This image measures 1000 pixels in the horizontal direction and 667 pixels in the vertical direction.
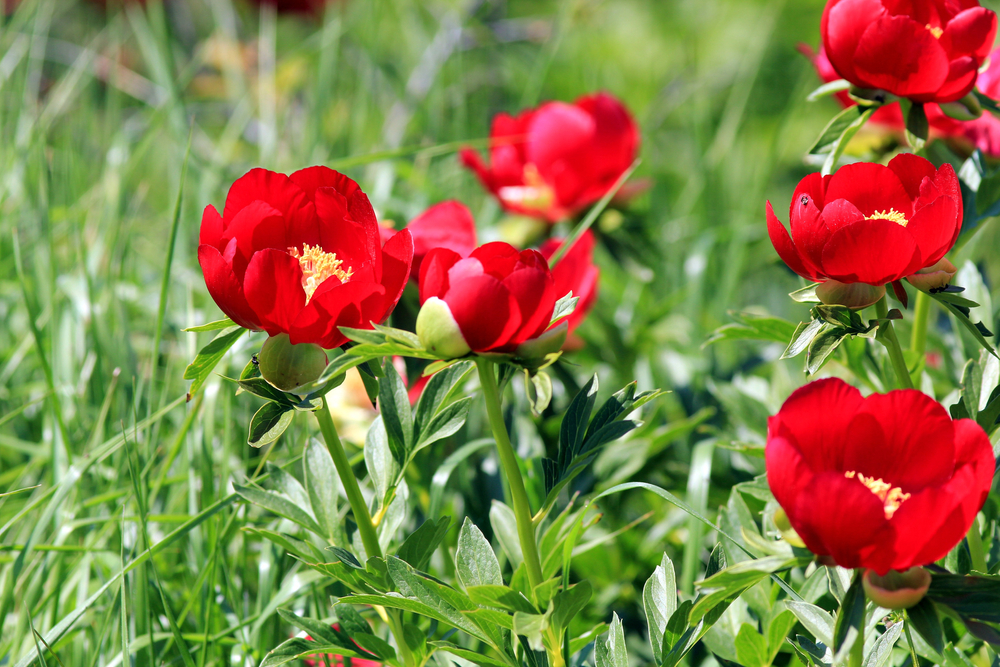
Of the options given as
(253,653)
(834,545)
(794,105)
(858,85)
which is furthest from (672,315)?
(834,545)

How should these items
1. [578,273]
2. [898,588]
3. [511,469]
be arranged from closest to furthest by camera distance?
1. [898,588]
2. [511,469]
3. [578,273]

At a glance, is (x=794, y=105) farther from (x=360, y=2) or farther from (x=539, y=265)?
(x=360, y=2)

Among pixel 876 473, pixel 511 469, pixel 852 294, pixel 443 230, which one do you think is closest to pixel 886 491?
pixel 876 473

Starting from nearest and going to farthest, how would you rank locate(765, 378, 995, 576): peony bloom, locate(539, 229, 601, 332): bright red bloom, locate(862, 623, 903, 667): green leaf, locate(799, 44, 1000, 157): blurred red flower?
locate(765, 378, 995, 576): peony bloom, locate(862, 623, 903, 667): green leaf, locate(799, 44, 1000, 157): blurred red flower, locate(539, 229, 601, 332): bright red bloom

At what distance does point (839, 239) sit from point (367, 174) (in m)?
1.38

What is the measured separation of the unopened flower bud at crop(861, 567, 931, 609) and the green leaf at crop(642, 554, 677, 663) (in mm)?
151

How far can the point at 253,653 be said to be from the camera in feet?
2.29

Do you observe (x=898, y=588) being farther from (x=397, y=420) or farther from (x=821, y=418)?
(x=397, y=420)

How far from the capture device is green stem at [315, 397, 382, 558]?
1.80 ft

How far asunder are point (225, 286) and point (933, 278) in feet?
1.40

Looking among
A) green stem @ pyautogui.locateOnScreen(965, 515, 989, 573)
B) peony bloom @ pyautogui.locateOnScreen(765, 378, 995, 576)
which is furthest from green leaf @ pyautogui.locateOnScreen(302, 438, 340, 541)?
green stem @ pyautogui.locateOnScreen(965, 515, 989, 573)

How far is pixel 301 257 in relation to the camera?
0.56 metres

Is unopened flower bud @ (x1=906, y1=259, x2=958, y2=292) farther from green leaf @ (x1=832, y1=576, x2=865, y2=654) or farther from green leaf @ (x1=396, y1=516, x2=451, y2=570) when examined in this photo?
green leaf @ (x1=396, y1=516, x2=451, y2=570)

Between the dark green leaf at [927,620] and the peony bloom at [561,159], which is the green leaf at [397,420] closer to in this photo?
the dark green leaf at [927,620]
